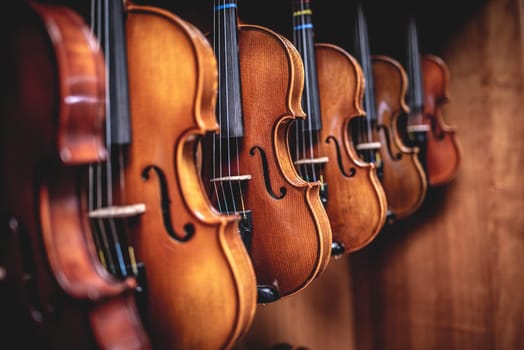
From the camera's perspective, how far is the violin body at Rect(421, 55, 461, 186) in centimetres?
254

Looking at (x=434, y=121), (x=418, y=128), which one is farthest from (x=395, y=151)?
(x=434, y=121)

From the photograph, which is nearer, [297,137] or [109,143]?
[109,143]

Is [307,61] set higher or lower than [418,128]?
higher

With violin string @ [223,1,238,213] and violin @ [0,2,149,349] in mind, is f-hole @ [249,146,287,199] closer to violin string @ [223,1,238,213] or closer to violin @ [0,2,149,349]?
violin string @ [223,1,238,213]

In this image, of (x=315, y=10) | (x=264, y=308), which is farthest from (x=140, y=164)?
(x=315, y=10)

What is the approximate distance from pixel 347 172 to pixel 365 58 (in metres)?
0.60

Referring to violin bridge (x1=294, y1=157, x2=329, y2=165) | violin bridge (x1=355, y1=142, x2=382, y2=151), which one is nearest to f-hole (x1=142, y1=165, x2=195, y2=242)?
violin bridge (x1=294, y1=157, x2=329, y2=165)

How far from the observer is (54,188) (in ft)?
2.97

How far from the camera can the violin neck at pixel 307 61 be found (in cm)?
180

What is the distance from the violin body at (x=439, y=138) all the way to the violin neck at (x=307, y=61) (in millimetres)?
961

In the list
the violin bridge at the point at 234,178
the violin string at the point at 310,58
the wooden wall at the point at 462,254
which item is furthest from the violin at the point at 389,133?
the violin bridge at the point at 234,178

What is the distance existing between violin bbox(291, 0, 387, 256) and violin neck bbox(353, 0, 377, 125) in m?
0.24

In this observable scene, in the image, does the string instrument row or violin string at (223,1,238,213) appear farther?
violin string at (223,1,238,213)

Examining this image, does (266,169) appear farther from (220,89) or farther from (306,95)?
(306,95)
